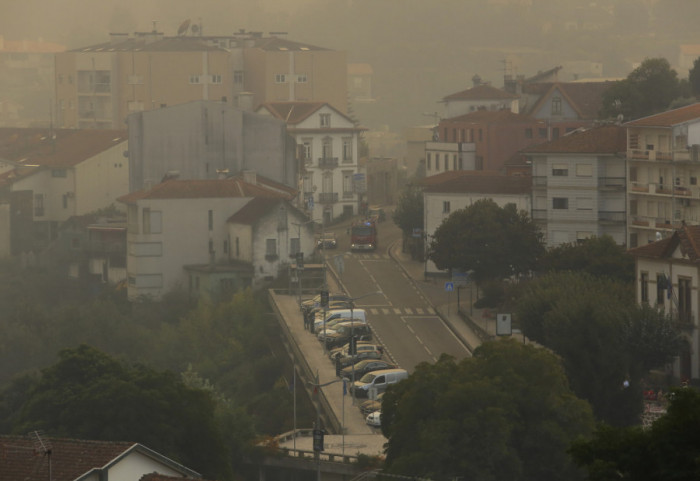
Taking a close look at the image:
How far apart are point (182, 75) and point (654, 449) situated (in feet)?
381

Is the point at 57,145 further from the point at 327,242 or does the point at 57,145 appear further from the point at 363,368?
the point at 363,368

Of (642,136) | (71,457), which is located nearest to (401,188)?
(642,136)

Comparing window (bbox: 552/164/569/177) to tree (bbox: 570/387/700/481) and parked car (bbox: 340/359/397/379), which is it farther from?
tree (bbox: 570/387/700/481)

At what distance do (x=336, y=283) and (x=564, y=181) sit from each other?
1183 centimetres

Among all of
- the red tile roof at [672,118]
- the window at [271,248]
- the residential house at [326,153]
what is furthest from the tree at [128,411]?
the residential house at [326,153]

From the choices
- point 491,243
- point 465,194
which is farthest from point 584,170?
point 465,194

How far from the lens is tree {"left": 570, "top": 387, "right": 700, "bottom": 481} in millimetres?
23000

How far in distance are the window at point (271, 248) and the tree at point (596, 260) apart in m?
17.3

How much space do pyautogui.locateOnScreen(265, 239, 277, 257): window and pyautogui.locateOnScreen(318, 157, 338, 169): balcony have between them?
24795mm

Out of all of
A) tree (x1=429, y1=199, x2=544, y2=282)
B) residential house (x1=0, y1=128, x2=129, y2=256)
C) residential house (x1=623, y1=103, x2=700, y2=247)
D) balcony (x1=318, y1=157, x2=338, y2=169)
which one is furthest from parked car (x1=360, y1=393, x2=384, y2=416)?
balcony (x1=318, y1=157, x2=338, y2=169)

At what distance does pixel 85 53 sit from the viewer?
465 feet

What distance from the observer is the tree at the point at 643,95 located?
9657 centimetres

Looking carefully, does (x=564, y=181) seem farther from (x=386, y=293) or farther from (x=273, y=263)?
(x=273, y=263)

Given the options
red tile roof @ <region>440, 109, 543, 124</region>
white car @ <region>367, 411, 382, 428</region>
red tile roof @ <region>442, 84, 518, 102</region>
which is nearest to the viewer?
white car @ <region>367, 411, 382, 428</region>
